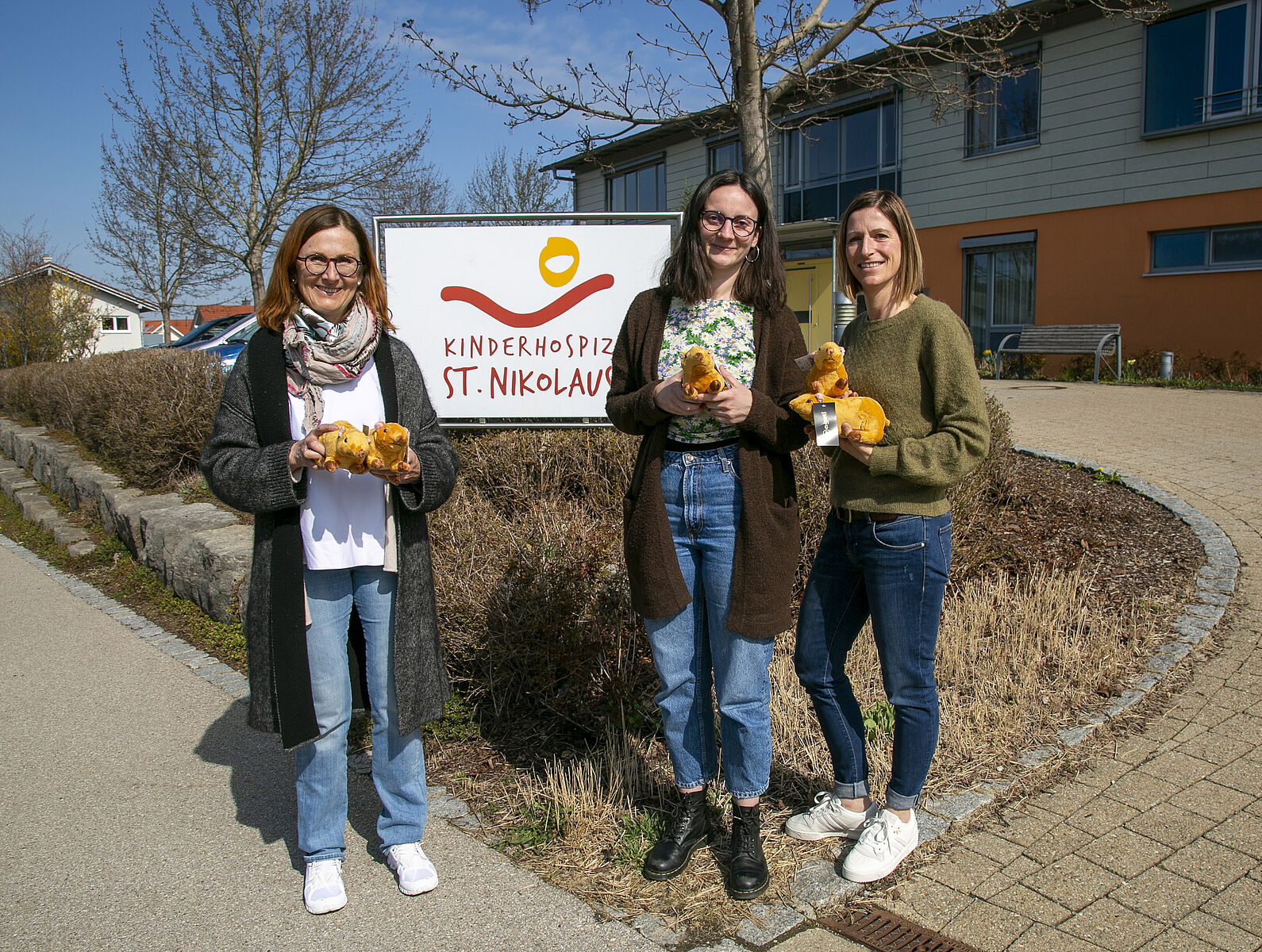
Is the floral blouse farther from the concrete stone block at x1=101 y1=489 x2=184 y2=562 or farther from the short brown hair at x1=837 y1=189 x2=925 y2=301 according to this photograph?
the concrete stone block at x1=101 y1=489 x2=184 y2=562

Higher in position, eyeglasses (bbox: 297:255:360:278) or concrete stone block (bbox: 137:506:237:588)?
eyeglasses (bbox: 297:255:360:278)

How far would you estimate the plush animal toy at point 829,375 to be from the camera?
7.77ft

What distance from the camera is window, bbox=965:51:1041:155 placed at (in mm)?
16703

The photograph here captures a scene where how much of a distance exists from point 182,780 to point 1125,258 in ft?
54.6

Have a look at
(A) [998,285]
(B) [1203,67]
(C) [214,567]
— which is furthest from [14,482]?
(B) [1203,67]

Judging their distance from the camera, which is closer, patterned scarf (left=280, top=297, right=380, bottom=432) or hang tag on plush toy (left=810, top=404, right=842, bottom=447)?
hang tag on plush toy (left=810, top=404, right=842, bottom=447)

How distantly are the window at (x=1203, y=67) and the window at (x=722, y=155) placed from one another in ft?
29.0

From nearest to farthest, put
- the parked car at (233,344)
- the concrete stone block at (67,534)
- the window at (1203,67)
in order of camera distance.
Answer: the concrete stone block at (67,534), the window at (1203,67), the parked car at (233,344)

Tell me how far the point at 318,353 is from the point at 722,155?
22.4 meters

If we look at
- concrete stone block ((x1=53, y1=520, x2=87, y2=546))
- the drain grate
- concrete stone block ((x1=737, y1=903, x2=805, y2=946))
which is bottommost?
the drain grate

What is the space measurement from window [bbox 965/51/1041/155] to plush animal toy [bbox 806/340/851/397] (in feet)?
53.6

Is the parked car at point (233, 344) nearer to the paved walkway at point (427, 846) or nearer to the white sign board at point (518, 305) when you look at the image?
the white sign board at point (518, 305)

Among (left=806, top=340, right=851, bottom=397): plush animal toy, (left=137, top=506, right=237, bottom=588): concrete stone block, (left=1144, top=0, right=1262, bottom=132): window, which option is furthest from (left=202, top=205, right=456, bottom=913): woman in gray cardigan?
(left=1144, top=0, right=1262, bottom=132): window

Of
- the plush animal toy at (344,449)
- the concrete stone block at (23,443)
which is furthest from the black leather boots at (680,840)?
the concrete stone block at (23,443)
